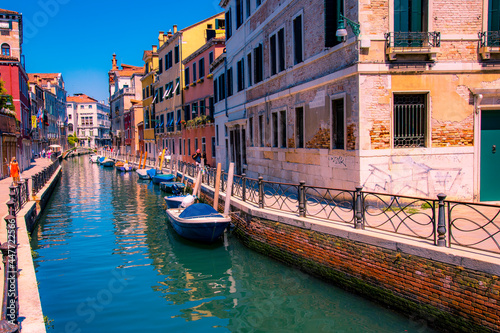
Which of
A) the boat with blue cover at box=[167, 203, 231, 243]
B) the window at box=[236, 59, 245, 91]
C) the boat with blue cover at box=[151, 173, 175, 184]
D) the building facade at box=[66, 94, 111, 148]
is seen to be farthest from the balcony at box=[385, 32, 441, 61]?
the building facade at box=[66, 94, 111, 148]

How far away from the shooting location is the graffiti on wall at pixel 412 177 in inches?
393

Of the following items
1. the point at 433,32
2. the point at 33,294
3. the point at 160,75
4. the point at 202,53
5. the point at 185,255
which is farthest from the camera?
the point at 160,75

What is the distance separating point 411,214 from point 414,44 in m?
4.27

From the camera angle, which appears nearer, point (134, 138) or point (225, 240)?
point (225, 240)

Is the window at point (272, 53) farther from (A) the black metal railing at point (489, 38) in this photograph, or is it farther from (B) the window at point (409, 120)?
(A) the black metal railing at point (489, 38)

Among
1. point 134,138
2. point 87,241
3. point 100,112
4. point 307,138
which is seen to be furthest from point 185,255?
point 100,112

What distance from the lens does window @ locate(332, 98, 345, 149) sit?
11.0 metres

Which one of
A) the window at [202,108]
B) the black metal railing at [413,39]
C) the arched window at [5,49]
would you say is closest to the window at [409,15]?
the black metal railing at [413,39]

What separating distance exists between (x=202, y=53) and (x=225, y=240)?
18141mm

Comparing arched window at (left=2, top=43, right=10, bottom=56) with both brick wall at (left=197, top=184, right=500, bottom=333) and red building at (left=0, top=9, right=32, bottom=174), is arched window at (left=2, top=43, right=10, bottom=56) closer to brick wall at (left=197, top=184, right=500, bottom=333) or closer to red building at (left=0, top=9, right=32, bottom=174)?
red building at (left=0, top=9, right=32, bottom=174)

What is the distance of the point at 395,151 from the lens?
394 inches

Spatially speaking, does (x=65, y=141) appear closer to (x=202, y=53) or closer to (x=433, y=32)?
(x=202, y=53)

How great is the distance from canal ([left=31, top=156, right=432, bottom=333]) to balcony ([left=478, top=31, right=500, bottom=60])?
6.52 meters

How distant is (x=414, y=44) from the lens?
9.94 metres
